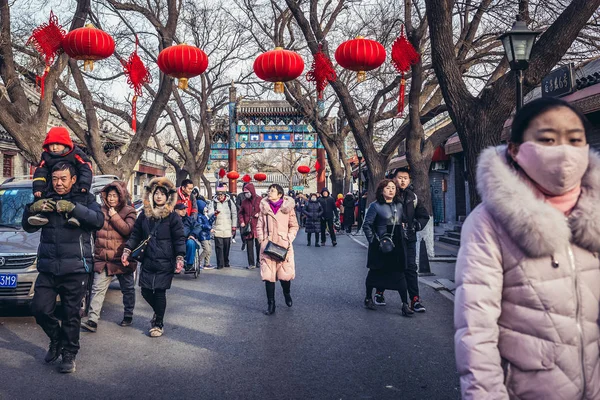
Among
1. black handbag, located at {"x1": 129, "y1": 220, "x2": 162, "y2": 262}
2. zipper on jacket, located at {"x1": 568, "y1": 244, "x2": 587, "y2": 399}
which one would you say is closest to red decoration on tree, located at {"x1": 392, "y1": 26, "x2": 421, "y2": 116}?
black handbag, located at {"x1": 129, "y1": 220, "x2": 162, "y2": 262}

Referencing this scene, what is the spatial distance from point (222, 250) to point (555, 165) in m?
10.2

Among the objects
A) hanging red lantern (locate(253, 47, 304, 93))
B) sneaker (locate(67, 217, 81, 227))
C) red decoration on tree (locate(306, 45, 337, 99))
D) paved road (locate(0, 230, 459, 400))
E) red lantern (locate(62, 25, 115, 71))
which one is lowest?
paved road (locate(0, 230, 459, 400))

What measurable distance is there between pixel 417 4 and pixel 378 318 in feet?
31.5

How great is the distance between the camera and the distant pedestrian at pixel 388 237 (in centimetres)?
711

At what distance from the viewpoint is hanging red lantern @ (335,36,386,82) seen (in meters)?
9.72

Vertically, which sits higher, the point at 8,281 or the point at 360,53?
the point at 360,53

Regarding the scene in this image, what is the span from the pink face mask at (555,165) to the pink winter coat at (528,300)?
54 mm

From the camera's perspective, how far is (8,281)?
252 inches

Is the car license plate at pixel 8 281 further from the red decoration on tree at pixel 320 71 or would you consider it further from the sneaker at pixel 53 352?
the red decoration on tree at pixel 320 71

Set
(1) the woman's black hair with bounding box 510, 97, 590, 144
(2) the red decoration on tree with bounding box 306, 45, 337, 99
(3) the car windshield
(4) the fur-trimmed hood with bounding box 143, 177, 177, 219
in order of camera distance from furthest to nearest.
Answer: (2) the red decoration on tree with bounding box 306, 45, 337, 99 → (3) the car windshield → (4) the fur-trimmed hood with bounding box 143, 177, 177, 219 → (1) the woman's black hair with bounding box 510, 97, 590, 144

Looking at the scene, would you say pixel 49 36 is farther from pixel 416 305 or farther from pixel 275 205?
pixel 416 305

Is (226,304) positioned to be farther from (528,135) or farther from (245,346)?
(528,135)

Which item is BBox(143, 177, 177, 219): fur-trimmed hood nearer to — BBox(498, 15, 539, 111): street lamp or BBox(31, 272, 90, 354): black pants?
BBox(31, 272, 90, 354): black pants

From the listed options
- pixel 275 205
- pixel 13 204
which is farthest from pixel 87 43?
pixel 275 205
